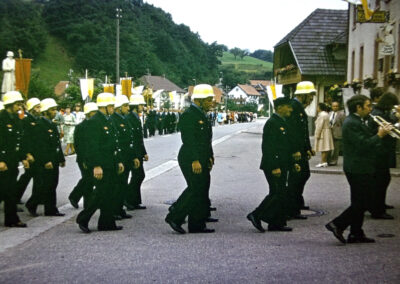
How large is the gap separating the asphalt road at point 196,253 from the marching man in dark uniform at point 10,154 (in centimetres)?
36


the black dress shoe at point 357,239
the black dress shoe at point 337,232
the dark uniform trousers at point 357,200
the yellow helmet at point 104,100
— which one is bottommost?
the black dress shoe at point 357,239

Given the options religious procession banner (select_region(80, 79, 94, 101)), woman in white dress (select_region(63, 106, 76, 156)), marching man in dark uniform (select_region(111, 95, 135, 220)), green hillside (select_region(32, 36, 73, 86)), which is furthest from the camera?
green hillside (select_region(32, 36, 73, 86))

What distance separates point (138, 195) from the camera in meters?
10.7

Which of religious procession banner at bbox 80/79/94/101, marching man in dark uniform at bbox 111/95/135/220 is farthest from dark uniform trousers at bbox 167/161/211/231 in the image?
religious procession banner at bbox 80/79/94/101

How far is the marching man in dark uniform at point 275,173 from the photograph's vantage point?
8.37 meters

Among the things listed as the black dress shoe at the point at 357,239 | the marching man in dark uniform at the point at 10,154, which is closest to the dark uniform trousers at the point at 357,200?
the black dress shoe at the point at 357,239

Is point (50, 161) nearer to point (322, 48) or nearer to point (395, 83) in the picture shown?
point (395, 83)

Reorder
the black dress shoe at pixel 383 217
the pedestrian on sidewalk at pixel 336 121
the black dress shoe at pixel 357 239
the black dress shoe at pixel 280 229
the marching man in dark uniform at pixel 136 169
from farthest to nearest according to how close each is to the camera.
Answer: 1. the pedestrian on sidewalk at pixel 336 121
2. the marching man in dark uniform at pixel 136 169
3. the black dress shoe at pixel 383 217
4. the black dress shoe at pixel 280 229
5. the black dress shoe at pixel 357 239

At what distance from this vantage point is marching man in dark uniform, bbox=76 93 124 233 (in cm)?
846

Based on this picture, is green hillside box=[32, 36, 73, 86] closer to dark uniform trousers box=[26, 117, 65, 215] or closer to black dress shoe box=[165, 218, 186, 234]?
dark uniform trousers box=[26, 117, 65, 215]

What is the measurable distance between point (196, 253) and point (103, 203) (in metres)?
1.88

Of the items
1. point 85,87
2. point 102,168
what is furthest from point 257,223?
point 85,87

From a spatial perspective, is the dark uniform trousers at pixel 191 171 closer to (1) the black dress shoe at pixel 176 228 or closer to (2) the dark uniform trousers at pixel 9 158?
(1) the black dress shoe at pixel 176 228

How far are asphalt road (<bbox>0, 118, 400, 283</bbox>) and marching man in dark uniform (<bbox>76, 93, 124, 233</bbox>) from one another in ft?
0.74
